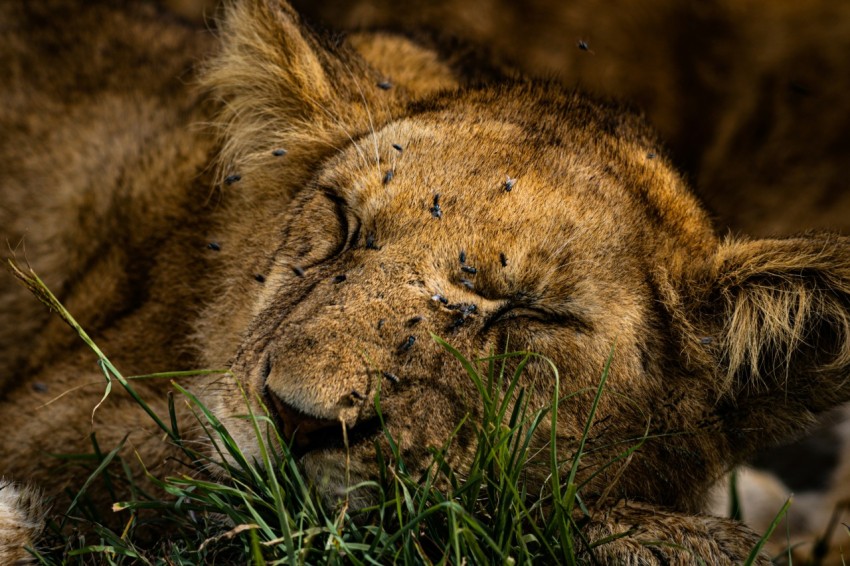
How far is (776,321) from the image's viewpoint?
2.66 m

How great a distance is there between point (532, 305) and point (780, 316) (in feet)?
2.28

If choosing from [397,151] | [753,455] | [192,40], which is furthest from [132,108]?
[753,455]

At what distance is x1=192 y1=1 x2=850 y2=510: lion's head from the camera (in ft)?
8.17

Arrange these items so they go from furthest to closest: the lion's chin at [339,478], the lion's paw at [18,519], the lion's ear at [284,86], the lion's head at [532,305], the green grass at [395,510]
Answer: the lion's ear at [284,86] < the lion's paw at [18,519] < the lion's head at [532,305] < the lion's chin at [339,478] < the green grass at [395,510]

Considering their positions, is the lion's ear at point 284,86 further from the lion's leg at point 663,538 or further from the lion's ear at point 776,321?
the lion's leg at point 663,538

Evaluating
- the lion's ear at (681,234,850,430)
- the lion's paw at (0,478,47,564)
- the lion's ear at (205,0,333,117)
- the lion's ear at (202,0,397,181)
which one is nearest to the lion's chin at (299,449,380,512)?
the lion's paw at (0,478,47,564)

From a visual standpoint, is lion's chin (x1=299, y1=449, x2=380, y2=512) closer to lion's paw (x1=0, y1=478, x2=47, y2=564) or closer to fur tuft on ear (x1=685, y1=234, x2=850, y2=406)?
lion's paw (x1=0, y1=478, x2=47, y2=564)

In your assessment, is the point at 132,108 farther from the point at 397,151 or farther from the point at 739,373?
the point at 739,373

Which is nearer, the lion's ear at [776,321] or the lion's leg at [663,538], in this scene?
the lion's leg at [663,538]

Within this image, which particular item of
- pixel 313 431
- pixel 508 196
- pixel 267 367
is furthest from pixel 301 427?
pixel 508 196

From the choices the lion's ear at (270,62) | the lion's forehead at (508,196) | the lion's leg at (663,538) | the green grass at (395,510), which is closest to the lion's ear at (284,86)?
the lion's ear at (270,62)

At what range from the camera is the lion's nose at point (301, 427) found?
7.68 feet

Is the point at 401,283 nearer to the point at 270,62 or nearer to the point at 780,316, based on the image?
the point at 780,316

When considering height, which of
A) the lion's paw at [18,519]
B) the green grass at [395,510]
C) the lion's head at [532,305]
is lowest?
the lion's paw at [18,519]
